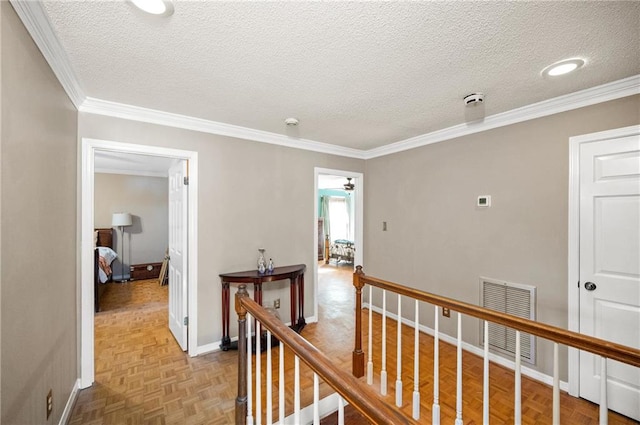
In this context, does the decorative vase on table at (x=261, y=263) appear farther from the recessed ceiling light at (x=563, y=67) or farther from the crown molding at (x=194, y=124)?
→ the recessed ceiling light at (x=563, y=67)

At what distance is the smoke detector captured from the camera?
2.17m

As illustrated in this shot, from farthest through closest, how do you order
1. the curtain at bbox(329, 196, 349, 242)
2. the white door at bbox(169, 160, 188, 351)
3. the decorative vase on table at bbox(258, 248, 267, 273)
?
the curtain at bbox(329, 196, 349, 242)
the decorative vase on table at bbox(258, 248, 267, 273)
the white door at bbox(169, 160, 188, 351)

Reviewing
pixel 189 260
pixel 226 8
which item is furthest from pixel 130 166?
pixel 226 8

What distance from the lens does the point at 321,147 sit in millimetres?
3643

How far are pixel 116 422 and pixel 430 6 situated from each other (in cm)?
313

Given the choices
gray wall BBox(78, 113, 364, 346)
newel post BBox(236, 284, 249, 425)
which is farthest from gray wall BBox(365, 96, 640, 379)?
→ newel post BBox(236, 284, 249, 425)

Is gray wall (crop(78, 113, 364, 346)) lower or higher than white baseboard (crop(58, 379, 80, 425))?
higher

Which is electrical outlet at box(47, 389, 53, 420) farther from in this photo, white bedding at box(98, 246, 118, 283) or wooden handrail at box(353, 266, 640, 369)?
white bedding at box(98, 246, 118, 283)

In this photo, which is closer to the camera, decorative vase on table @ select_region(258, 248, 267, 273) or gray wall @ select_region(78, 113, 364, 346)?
gray wall @ select_region(78, 113, 364, 346)

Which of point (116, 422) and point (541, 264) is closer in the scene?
point (116, 422)

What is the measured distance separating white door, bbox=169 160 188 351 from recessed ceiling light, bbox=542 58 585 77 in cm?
309

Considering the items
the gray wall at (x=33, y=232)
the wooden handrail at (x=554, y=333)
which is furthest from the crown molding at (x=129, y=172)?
the wooden handrail at (x=554, y=333)

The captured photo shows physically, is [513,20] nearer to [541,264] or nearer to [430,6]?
[430,6]

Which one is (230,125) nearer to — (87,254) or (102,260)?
(87,254)
